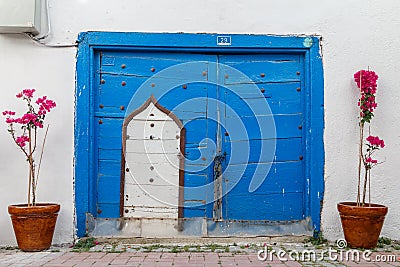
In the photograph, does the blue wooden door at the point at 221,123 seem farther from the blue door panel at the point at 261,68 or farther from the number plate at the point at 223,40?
the number plate at the point at 223,40

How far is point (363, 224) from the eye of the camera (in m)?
5.42

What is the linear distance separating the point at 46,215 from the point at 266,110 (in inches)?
95.1

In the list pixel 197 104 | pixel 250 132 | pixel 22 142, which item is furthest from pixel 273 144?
pixel 22 142

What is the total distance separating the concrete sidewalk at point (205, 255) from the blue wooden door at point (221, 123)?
42cm

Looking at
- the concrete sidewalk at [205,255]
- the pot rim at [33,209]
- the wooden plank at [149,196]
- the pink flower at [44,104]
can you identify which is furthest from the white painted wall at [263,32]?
the wooden plank at [149,196]

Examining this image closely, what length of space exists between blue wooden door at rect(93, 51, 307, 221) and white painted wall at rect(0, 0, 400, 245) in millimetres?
293

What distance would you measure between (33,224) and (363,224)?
3034 millimetres

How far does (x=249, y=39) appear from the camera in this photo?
6.01 meters

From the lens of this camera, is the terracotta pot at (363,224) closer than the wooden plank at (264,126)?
Yes

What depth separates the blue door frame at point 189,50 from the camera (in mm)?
5855

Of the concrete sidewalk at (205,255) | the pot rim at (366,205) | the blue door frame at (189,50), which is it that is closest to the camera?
the concrete sidewalk at (205,255)

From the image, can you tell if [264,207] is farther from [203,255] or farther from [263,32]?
[263,32]

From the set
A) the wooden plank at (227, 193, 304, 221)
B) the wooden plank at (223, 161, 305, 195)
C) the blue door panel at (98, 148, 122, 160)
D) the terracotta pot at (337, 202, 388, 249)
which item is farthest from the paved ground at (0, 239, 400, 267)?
the blue door panel at (98, 148, 122, 160)

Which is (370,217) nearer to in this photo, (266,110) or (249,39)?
(266,110)
